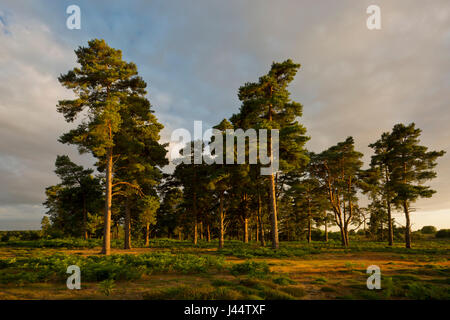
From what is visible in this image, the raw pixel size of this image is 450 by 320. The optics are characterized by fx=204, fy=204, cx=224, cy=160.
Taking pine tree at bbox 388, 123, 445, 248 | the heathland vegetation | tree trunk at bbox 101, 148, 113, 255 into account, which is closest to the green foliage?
the heathland vegetation

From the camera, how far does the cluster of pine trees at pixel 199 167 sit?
57.0ft

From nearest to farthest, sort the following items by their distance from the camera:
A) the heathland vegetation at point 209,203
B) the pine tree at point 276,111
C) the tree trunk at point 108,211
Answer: the heathland vegetation at point 209,203
the tree trunk at point 108,211
the pine tree at point 276,111

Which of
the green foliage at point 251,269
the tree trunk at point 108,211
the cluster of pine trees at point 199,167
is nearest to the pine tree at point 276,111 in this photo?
the cluster of pine trees at point 199,167

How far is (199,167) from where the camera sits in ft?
96.2

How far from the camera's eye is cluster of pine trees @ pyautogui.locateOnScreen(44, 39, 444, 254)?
17.4 meters

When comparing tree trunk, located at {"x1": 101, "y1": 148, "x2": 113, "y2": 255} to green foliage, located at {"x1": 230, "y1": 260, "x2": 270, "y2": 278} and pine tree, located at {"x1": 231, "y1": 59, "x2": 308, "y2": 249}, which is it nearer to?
green foliage, located at {"x1": 230, "y1": 260, "x2": 270, "y2": 278}

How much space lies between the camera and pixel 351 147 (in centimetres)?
2708

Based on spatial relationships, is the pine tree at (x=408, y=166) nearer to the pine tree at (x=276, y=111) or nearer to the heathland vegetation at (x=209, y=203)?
the heathland vegetation at (x=209, y=203)

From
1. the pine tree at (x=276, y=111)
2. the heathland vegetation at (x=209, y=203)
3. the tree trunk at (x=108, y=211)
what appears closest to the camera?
the heathland vegetation at (x=209, y=203)

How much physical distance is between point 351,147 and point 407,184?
7.42 m

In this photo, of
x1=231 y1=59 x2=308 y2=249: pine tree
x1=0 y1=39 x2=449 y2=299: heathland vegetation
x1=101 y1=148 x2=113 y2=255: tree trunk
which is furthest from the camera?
x1=231 y1=59 x2=308 y2=249: pine tree

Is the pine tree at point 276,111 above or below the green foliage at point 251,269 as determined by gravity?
above
